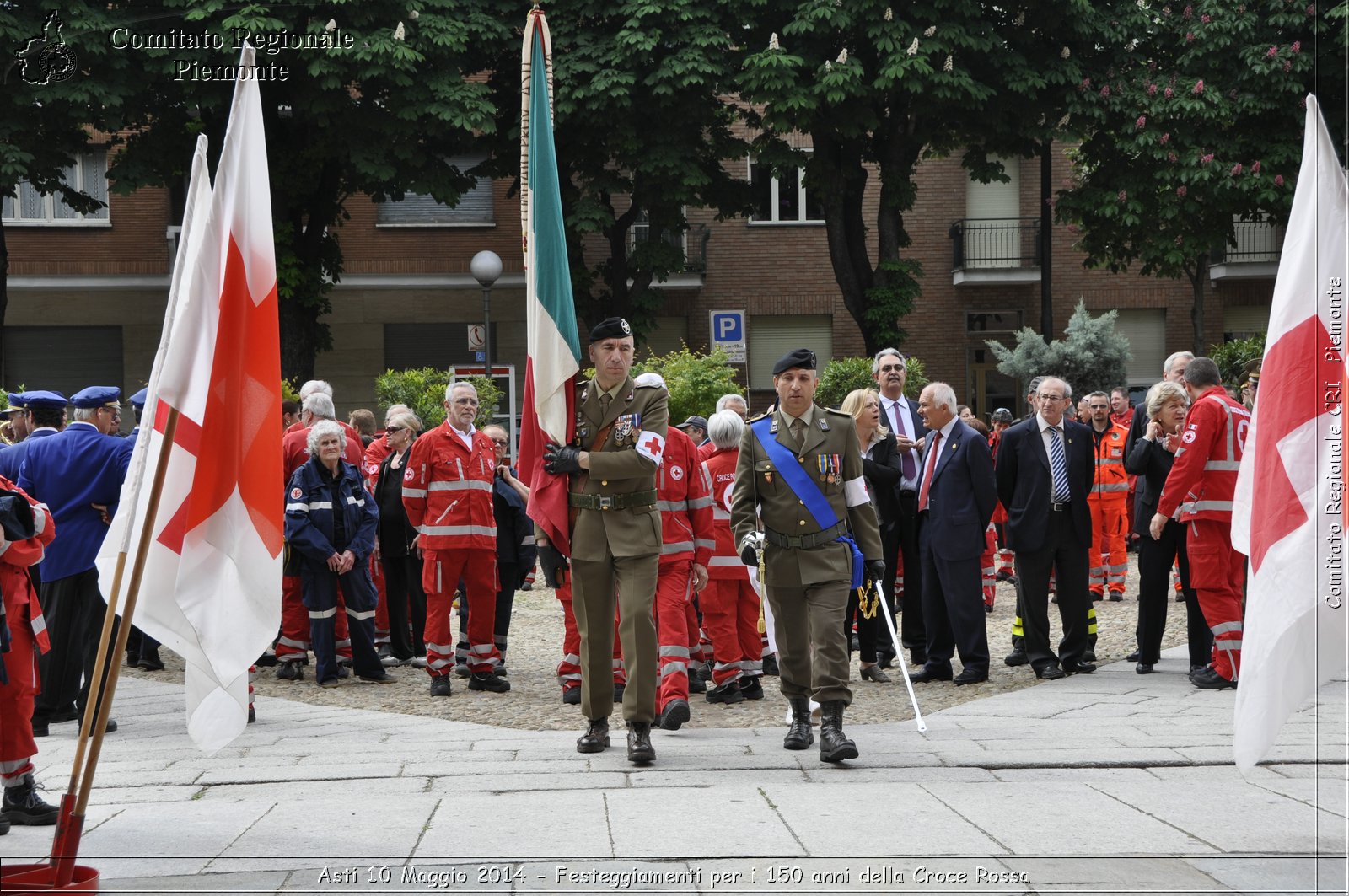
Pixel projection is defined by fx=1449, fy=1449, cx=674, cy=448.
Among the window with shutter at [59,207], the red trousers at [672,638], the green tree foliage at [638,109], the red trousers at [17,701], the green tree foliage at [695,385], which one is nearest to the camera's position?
the red trousers at [17,701]

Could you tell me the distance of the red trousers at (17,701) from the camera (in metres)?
6.01

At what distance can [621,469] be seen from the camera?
738 cm

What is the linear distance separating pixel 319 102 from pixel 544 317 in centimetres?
1779

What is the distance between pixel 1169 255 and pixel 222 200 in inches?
984

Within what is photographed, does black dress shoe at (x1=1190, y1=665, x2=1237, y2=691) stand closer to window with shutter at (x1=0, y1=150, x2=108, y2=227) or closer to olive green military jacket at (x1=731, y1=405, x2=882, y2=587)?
olive green military jacket at (x1=731, y1=405, x2=882, y2=587)

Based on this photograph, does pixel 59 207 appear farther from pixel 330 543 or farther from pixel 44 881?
pixel 44 881

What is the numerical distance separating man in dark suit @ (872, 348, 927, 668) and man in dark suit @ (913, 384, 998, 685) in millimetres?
433

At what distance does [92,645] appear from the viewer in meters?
9.45

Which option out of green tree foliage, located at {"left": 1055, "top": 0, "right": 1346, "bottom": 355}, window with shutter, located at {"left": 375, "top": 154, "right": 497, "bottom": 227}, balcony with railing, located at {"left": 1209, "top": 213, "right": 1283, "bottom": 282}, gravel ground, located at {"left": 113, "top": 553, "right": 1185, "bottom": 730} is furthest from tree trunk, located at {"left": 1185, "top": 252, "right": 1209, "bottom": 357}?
gravel ground, located at {"left": 113, "top": 553, "right": 1185, "bottom": 730}

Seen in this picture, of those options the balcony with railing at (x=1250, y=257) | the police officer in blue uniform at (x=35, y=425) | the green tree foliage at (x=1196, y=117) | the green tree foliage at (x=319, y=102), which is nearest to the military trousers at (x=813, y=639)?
the police officer in blue uniform at (x=35, y=425)

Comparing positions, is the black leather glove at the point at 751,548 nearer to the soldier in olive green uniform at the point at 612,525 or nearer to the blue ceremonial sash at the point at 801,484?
the blue ceremonial sash at the point at 801,484

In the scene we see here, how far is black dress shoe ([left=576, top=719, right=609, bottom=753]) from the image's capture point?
7.56 meters

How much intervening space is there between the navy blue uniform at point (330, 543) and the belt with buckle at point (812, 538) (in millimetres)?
3983

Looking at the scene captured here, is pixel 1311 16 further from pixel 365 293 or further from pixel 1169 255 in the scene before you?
pixel 365 293
